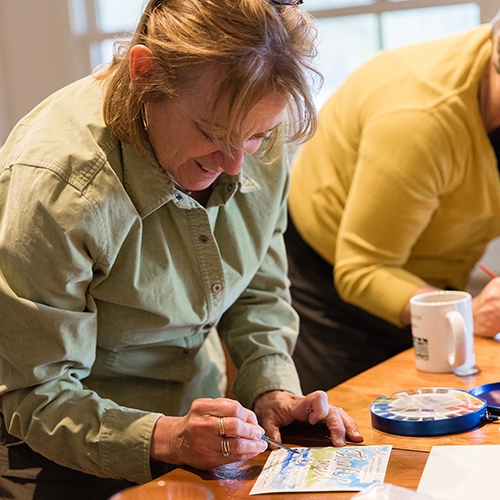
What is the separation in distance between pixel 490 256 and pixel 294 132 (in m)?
1.44

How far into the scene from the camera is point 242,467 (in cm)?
96

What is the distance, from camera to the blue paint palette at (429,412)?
1010 millimetres

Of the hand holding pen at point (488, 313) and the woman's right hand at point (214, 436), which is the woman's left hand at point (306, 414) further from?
the hand holding pen at point (488, 313)

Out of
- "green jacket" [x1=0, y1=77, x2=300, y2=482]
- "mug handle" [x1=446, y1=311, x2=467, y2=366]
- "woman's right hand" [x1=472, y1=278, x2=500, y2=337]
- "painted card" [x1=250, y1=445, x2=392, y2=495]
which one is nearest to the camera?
"painted card" [x1=250, y1=445, x2=392, y2=495]

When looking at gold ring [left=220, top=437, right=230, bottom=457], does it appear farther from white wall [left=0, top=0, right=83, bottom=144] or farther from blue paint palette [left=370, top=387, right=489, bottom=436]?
white wall [left=0, top=0, right=83, bottom=144]

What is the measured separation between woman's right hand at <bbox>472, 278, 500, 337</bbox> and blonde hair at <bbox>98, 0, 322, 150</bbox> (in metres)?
0.62

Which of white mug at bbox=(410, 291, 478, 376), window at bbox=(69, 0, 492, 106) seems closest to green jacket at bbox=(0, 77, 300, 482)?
white mug at bbox=(410, 291, 478, 376)

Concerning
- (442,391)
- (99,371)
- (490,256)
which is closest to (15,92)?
(490,256)

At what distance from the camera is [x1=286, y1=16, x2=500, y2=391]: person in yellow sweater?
1489mm

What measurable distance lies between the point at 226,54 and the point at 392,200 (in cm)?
63

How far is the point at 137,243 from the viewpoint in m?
1.08

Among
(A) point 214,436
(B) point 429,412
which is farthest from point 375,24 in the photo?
(A) point 214,436

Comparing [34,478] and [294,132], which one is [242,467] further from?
[294,132]

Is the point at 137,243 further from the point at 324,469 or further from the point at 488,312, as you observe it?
the point at 488,312
